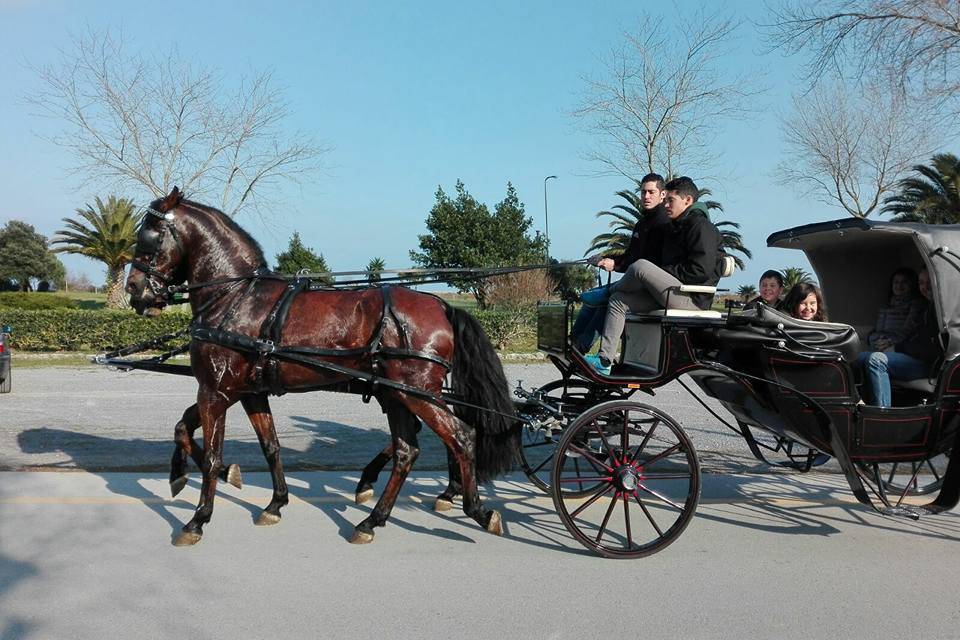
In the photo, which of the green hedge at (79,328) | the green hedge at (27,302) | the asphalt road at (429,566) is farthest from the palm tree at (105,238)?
the asphalt road at (429,566)

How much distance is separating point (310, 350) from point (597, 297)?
1.96 metres

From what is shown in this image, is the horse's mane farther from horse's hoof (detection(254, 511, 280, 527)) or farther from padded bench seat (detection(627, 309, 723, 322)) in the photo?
padded bench seat (detection(627, 309, 723, 322))

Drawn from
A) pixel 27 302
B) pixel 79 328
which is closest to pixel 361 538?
pixel 79 328

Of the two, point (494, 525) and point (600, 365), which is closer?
point (494, 525)

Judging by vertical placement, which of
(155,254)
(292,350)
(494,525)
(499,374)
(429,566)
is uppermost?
(155,254)

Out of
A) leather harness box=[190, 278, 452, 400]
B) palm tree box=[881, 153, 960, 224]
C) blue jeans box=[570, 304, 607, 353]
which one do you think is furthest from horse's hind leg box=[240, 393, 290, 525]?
palm tree box=[881, 153, 960, 224]

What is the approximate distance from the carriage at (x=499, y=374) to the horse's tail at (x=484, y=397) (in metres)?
0.01

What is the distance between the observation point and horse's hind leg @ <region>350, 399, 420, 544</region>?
4711 mm

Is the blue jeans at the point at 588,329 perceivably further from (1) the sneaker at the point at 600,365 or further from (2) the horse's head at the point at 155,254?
(2) the horse's head at the point at 155,254

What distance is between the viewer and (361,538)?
4648 millimetres

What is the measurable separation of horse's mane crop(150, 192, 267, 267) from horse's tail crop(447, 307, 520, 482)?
1.45 meters

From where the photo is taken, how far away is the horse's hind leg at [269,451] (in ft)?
16.5

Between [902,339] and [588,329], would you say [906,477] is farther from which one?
[588,329]

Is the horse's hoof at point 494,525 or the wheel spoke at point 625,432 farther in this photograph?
the horse's hoof at point 494,525
